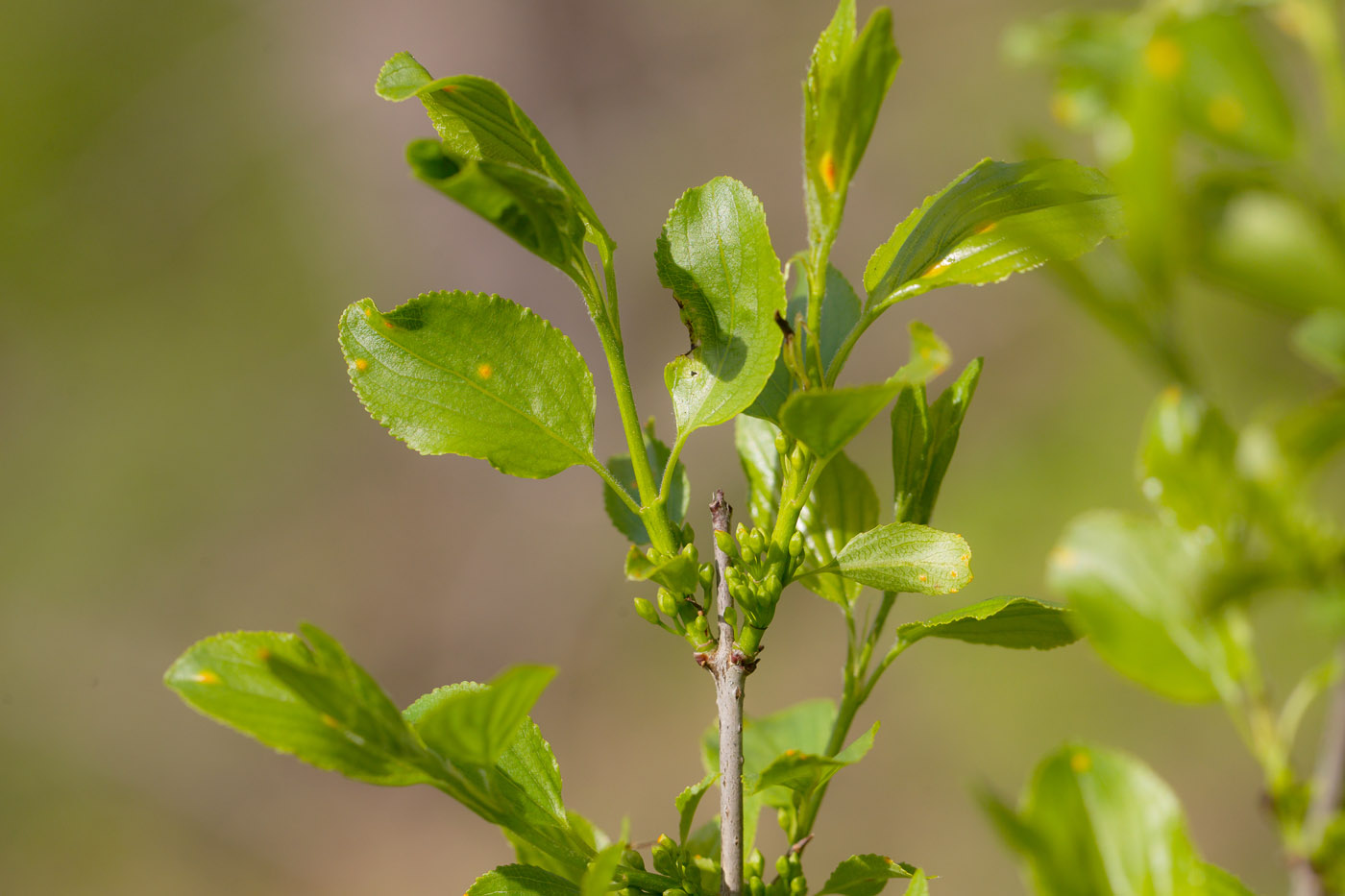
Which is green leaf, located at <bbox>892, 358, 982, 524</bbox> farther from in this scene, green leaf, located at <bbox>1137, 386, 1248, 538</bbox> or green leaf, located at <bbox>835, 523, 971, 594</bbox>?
green leaf, located at <bbox>1137, 386, 1248, 538</bbox>

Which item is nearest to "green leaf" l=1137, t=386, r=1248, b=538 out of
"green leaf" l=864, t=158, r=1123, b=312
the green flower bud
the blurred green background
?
"green leaf" l=864, t=158, r=1123, b=312

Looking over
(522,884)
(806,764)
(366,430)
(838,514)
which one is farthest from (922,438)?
(366,430)

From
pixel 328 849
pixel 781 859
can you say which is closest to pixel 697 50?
pixel 328 849

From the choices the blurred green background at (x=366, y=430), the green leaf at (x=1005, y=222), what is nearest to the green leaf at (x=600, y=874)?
the green leaf at (x=1005, y=222)

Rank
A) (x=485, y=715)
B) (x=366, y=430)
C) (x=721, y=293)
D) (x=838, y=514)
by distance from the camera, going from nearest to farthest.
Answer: (x=485, y=715), (x=721, y=293), (x=838, y=514), (x=366, y=430)

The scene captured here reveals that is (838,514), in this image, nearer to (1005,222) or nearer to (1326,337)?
(1005,222)
